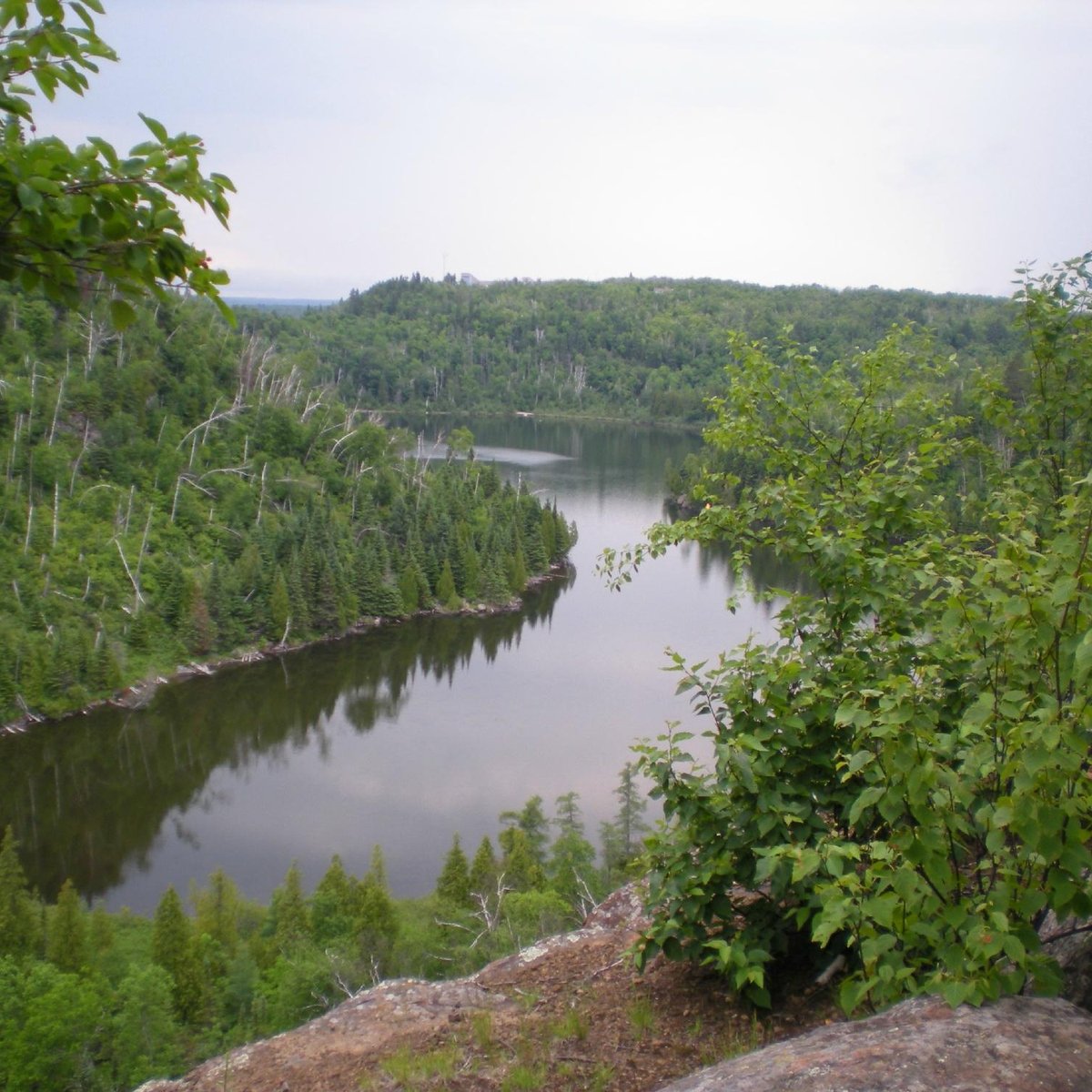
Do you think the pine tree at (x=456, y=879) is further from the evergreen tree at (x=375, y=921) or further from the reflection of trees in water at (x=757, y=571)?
the reflection of trees in water at (x=757, y=571)

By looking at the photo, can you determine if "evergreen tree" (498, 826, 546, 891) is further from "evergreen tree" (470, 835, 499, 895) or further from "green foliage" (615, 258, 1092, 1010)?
"green foliage" (615, 258, 1092, 1010)

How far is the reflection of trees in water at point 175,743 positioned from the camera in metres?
20.3

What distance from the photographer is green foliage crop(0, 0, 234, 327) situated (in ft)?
7.15

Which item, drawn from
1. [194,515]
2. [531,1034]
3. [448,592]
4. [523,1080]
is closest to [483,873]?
[531,1034]

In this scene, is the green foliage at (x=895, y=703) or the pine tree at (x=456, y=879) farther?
the pine tree at (x=456, y=879)

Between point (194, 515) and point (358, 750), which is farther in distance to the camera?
point (194, 515)

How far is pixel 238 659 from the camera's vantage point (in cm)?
3184

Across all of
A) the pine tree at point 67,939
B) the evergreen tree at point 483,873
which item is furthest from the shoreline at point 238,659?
the evergreen tree at point 483,873

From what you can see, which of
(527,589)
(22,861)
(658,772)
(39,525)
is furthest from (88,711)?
(658,772)

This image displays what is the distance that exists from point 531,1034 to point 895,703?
2678 millimetres

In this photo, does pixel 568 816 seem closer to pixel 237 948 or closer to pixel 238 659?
pixel 237 948

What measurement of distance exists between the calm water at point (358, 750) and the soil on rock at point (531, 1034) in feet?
41.8

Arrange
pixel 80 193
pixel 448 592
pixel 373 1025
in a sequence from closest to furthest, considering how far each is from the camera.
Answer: pixel 80 193
pixel 373 1025
pixel 448 592

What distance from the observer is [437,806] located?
822 inches
